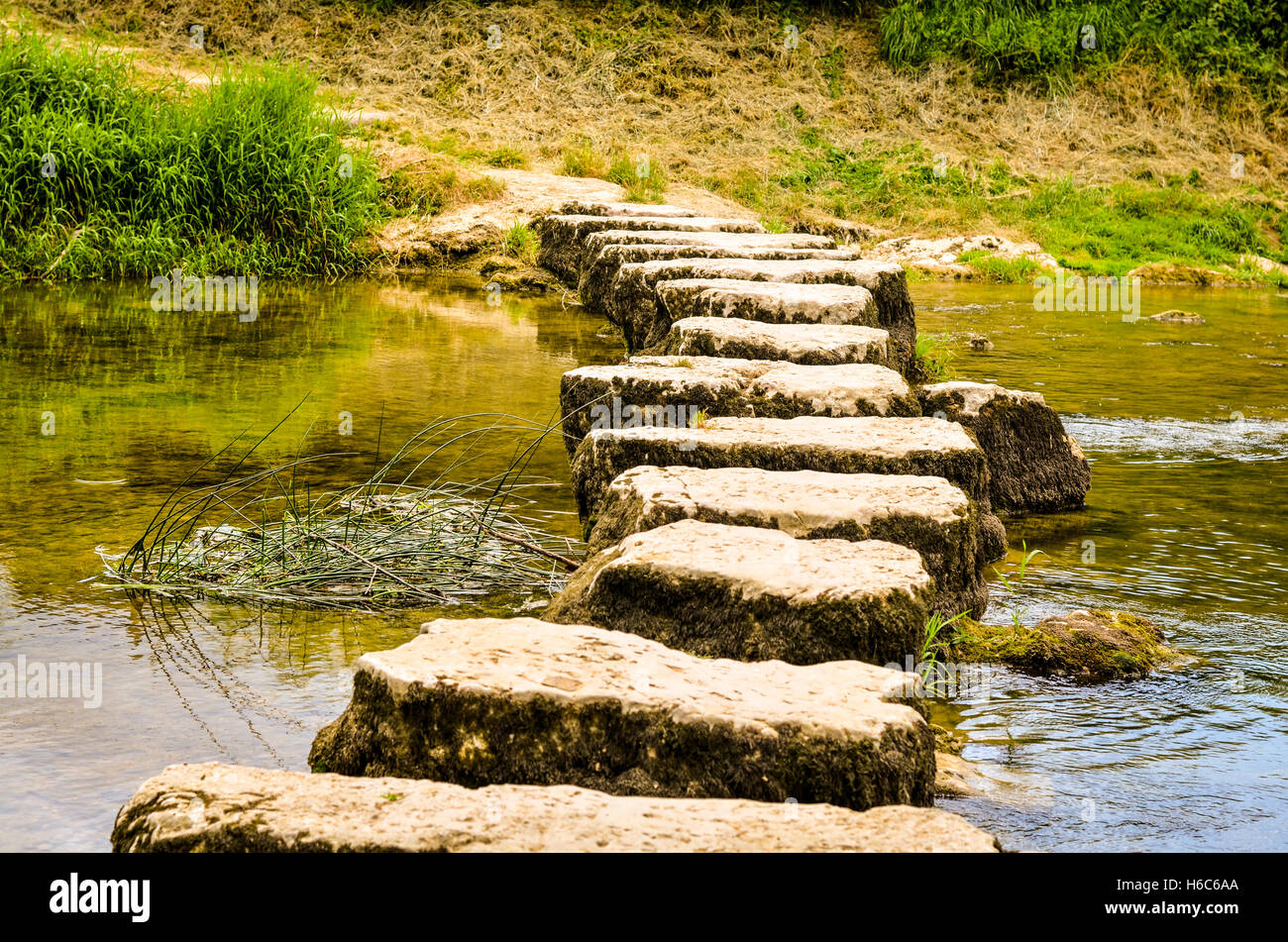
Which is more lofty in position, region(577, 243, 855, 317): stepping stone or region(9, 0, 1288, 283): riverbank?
region(9, 0, 1288, 283): riverbank

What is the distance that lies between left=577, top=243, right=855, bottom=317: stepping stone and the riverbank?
136 inches

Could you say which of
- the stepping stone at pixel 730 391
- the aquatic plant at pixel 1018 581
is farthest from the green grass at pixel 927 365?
the aquatic plant at pixel 1018 581

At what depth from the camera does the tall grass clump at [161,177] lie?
8984mm

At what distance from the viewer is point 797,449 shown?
338 centimetres

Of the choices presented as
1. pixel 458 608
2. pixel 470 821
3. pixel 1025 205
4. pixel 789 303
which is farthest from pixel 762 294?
pixel 1025 205

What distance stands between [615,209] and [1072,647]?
644cm

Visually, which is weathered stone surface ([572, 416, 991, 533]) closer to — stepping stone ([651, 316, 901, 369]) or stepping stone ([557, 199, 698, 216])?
stepping stone ([651, 316, 901, 369])

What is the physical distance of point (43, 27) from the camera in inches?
559

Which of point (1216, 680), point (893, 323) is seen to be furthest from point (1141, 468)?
point (1216, 680)

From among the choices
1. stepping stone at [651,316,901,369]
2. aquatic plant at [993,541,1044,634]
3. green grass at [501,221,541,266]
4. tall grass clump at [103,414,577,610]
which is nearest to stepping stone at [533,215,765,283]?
green grass at [501,221,541,266]

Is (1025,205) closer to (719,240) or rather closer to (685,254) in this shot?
(719,240)

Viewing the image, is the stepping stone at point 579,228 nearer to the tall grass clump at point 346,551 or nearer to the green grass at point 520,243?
the green grass at point 520,243

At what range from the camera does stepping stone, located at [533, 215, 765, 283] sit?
7.91m

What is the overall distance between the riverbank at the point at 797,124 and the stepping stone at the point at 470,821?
9352mm
